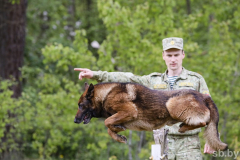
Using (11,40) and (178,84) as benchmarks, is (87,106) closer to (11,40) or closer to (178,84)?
(178,84)

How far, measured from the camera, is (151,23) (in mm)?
9828

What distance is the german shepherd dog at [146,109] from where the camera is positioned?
3184mm

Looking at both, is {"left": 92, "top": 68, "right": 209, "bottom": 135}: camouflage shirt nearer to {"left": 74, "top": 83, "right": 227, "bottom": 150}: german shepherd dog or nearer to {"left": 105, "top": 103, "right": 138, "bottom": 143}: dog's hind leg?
{"left": 74, "top": 83, "right": 227, "bottom": 150}: german shepherd dog

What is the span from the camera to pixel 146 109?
3270 millimetres

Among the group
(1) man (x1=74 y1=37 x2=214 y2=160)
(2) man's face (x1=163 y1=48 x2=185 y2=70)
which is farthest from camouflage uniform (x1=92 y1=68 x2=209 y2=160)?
(2) man's face (x1=163 y1=48 x2=185 y2=70)

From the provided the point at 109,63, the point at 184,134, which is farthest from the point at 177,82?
the point at 109,63

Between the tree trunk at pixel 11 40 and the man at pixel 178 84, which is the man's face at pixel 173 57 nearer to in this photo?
the man at pixel 178 84

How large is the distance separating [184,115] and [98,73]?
1265mm

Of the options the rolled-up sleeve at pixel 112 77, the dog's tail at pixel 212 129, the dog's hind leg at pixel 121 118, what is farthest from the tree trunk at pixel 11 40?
the dog's tail at pixel 212 129

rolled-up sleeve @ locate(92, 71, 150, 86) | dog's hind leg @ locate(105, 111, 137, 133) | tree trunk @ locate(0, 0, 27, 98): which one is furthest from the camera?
tree trunk @ locate(0, 0, 27, 98)

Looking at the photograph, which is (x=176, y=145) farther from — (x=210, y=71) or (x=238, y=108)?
(x=238, y=108)

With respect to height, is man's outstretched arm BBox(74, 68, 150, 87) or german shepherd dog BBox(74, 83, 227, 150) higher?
man's outstretched arm BBox(74, 68, 150, 87)

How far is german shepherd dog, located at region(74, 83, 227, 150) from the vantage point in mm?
3184

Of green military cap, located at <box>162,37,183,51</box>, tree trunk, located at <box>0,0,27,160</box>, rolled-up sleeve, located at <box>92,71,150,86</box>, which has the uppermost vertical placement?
tree trunk, located at <box>0,0,27,160</box>
